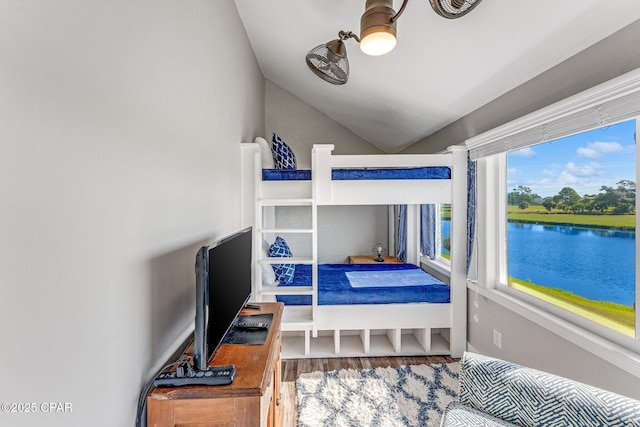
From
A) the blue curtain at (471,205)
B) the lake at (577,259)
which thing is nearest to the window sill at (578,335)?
the lake at (577,259)

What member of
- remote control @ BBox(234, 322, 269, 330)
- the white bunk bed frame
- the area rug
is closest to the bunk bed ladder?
the white bunk bed frame

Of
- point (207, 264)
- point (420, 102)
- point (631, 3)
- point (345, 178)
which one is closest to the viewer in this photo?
point (207, 264)

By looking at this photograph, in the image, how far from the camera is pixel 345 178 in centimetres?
255

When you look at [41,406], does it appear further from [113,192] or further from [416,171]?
[416,171]

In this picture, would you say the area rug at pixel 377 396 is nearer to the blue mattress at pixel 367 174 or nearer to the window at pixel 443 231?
the window at pixel 443 231

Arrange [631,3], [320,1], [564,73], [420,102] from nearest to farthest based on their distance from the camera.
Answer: [631,3]
[564,73]
[320,1]
[420,102]

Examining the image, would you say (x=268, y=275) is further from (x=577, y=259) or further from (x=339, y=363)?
(x=577, y=259)

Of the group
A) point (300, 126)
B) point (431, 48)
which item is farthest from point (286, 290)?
point (300, 126)

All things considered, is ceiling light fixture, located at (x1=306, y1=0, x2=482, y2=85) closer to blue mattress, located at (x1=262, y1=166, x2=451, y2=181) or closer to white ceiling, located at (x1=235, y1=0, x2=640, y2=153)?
white ceiling, located at (x1=235, y1=0, x2=640, y2=153)

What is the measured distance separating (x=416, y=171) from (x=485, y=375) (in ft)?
5.86

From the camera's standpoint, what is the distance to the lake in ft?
4.87

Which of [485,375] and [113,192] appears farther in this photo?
[485,375]

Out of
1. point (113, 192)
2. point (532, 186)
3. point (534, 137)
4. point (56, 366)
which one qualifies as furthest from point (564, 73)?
point (56, 366)

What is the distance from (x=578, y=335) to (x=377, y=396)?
4.19 ft
